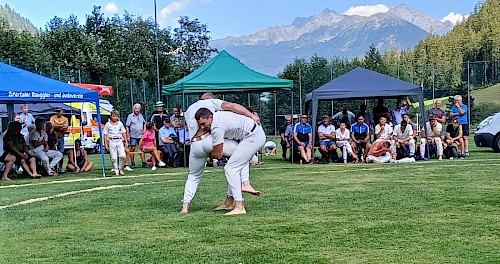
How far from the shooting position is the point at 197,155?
7727 millimetres

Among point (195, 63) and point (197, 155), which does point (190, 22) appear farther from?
point (197, 155)

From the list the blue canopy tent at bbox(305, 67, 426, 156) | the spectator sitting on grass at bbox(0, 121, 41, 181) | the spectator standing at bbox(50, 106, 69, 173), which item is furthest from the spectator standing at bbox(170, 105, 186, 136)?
the spectator sitting on grass at bbox(0, 121, 41, 181)

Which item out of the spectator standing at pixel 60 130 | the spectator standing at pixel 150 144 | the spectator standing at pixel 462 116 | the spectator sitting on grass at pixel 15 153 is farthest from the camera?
the spectator standing at pixel 462 116

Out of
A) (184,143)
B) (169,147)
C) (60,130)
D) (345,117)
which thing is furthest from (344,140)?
(60,130)

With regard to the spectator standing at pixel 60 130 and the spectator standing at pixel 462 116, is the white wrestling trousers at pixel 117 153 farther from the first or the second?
the spectator standing at pixel 462 116

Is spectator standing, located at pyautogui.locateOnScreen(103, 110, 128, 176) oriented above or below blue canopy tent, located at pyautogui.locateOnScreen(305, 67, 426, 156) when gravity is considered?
below

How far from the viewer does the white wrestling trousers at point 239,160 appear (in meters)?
7.64

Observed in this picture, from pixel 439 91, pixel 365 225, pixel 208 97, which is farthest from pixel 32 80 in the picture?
pixel 439 91

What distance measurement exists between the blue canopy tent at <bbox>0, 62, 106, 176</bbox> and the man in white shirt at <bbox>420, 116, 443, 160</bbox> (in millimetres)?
7551

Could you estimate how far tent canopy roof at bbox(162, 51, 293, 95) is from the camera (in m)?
16.3

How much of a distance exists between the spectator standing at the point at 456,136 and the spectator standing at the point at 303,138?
3384 millimetres

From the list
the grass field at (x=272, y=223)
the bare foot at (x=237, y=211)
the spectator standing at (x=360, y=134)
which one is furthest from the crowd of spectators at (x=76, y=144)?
the bare foot at (x=237, y=211)

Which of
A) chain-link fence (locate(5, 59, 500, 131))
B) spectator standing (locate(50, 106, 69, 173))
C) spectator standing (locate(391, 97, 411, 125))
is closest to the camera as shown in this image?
spectator standing (locate(50, 106, 69, 173))

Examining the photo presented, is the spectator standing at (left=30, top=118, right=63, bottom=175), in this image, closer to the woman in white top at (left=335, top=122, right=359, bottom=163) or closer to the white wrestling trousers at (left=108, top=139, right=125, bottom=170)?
the white wrestling trousers at (left=108, top=139, right=125, bottom=170)
